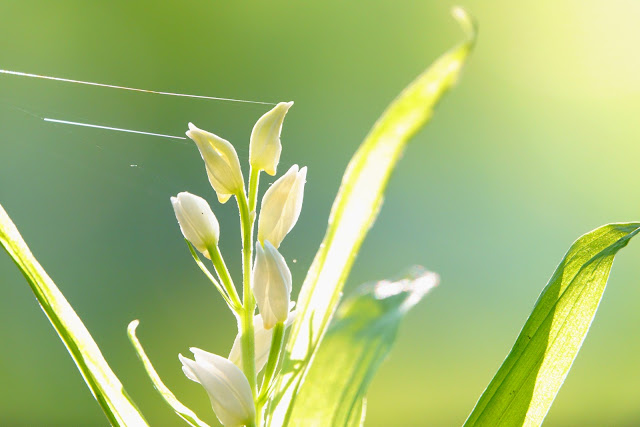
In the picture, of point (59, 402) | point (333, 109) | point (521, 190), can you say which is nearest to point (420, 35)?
point (333, 109)

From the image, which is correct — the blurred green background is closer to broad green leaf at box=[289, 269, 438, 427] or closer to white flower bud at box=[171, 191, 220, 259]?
white flower bud at box=[171, 191, 220, 259]

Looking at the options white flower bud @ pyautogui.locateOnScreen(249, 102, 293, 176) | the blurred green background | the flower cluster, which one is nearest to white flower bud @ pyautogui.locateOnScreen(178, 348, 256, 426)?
the flower cluster

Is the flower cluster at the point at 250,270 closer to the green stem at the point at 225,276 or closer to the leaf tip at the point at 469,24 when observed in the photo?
the green stem at the point at 225,276

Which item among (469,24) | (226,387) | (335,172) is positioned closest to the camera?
(469,24)

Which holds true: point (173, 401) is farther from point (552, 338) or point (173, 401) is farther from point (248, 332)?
point (552, 338)

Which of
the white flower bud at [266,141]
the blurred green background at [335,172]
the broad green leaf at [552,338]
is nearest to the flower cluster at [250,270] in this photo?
the white flower bud at [266,141]

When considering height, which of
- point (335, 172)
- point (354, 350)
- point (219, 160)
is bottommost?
point (354, 350)

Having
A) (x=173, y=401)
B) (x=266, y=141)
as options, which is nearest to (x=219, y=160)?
(x=266, y=141)
